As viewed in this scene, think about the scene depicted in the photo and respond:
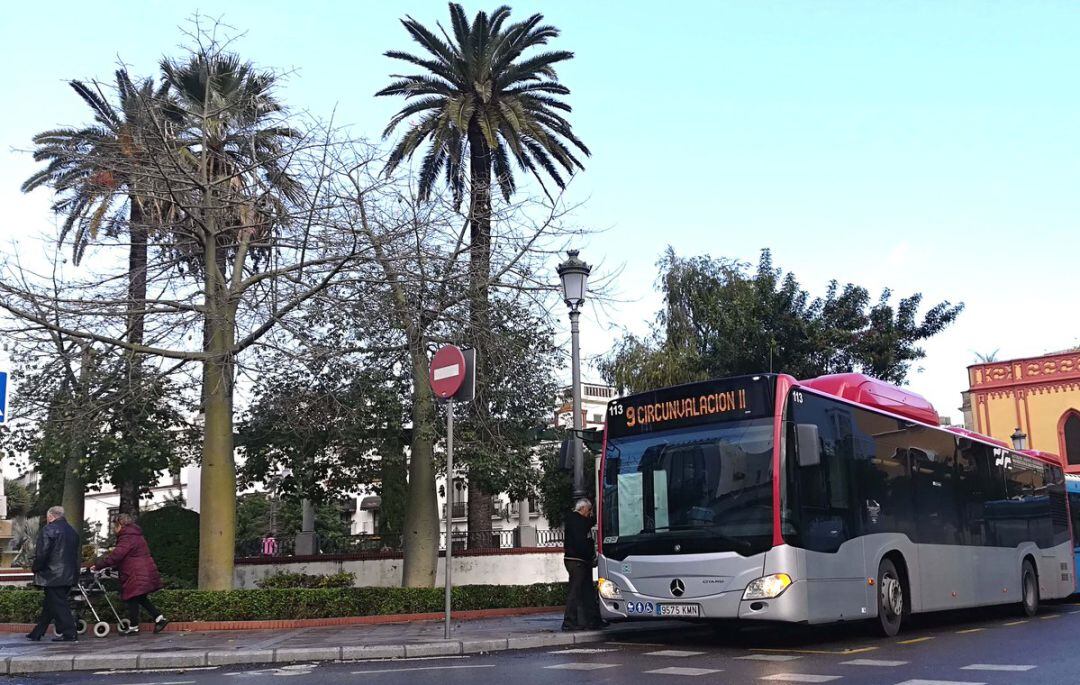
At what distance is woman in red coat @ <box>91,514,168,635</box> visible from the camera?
44.8 ft

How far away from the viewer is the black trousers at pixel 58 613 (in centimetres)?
1296

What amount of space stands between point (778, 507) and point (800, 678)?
2.40 meters

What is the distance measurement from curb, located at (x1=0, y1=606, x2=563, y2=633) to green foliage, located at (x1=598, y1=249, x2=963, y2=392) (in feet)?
46.8

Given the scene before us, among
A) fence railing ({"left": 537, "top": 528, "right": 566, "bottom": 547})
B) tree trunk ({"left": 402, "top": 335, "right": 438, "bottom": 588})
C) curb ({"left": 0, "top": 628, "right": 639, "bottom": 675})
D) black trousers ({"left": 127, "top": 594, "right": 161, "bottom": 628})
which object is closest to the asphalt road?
curb ({"left": 0, "top": 628, "right": 639, "bottom": 675})

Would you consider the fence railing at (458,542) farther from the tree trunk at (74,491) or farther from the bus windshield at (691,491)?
the bus windshield at (691,491)

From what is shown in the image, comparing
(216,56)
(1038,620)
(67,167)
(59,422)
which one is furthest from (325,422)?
(67,167)

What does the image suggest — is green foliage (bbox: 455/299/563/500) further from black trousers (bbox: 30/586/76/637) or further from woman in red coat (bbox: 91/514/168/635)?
black trousers (bbox: 30/586/76/637)

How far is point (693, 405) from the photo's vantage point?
1173cm

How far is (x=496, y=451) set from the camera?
20.1 metres

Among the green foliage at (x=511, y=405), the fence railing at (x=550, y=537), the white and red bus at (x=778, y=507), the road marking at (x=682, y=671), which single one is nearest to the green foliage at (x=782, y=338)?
the fence railing at (x=550, y=537)

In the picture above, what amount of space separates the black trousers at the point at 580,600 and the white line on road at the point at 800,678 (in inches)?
197

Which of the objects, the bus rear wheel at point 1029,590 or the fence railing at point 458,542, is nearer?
the bus rear wheel at point 1029,590

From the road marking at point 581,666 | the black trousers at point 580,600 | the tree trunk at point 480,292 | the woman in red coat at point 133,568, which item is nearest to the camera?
the road marking at point 581,666

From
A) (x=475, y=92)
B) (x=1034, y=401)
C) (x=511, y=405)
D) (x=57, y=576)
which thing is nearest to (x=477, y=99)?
(x=475, y=92)
